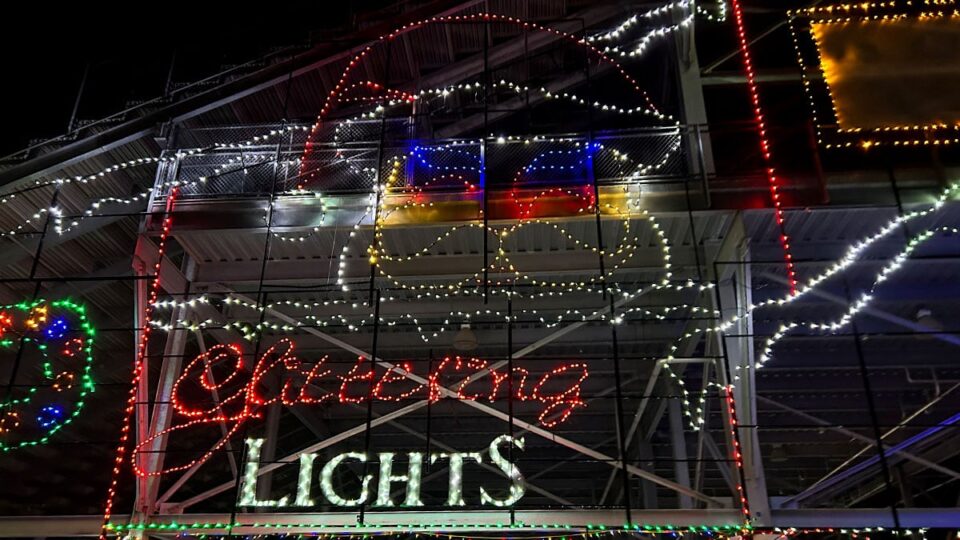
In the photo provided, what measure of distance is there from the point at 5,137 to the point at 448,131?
7.22 metres

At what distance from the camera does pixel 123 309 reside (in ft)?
35.9

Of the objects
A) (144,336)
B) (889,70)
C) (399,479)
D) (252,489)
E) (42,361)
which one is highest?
(889,70)

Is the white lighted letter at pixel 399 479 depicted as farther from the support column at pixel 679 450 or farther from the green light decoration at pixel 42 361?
the support column at pixel 679 450

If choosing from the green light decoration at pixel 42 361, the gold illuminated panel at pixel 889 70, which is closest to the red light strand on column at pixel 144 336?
the green light decoration at pixel 42 361

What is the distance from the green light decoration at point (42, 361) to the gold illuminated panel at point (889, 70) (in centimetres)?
949

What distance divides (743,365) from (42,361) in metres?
9.59

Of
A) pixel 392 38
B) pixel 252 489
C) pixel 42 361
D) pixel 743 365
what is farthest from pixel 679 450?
pixel 42 361

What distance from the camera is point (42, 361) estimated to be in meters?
10.5

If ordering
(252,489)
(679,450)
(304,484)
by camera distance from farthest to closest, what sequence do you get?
(679,450) → (304,484) → (252,489)

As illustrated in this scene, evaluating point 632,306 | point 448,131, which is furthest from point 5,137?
point 632,306

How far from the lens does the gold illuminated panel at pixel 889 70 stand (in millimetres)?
9016

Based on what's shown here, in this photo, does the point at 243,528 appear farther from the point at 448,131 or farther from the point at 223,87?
the point at 448,131

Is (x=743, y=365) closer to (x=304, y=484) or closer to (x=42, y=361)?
(x=304, y=484)

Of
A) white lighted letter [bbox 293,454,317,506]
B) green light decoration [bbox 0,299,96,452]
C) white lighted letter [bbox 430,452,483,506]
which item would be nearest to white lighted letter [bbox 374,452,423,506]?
white lighted letter [bbox 430,452,483,506]
